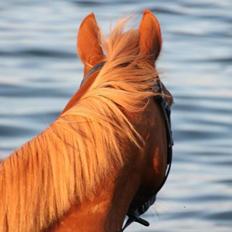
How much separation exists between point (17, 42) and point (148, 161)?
8162 mm

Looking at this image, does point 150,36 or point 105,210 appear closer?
point 105,210

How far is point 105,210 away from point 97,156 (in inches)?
4.7

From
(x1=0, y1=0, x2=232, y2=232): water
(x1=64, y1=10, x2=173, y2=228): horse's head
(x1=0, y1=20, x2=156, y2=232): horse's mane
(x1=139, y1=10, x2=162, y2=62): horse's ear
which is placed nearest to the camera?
(x1=0, y1=20, x2=156, y2=232): horse's mane

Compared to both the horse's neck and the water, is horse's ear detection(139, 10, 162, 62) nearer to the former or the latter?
the water

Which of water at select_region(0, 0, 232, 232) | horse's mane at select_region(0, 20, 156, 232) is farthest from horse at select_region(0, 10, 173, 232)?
water at select_region(0, 0, 232, 232)

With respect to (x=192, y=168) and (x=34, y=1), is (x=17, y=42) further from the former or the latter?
(x=192, y=168)

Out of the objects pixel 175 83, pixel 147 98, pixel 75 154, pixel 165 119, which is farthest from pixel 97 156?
pixel 175 83

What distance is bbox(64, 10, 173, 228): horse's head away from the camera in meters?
2.44

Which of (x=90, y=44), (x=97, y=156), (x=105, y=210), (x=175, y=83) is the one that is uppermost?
(x=90, y=44)

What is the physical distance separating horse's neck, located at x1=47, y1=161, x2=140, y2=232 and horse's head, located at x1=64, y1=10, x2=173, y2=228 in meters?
0.05

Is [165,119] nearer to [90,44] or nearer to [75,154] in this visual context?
[90,44]

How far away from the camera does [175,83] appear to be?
344 inches

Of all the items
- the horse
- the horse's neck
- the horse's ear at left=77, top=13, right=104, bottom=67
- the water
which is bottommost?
the water

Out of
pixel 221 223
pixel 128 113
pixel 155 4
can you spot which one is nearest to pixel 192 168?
pixel 221 223
